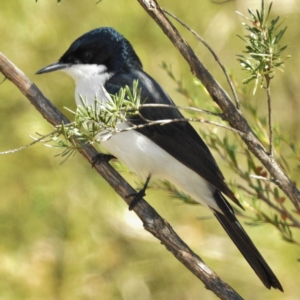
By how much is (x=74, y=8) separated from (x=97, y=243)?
→ 1011mm

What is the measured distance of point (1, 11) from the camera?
2.93m

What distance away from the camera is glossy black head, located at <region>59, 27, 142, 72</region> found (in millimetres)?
2381

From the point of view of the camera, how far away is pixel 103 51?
242 centimetres

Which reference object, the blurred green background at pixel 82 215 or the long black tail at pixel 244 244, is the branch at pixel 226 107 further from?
the blurred green background at pixel 82 215

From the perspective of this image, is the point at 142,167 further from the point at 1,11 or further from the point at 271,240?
the point at 1,11

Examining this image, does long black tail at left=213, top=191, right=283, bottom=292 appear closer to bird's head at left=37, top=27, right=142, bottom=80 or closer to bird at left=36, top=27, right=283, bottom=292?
bird at left=36, top=27, right=283, bottom=292

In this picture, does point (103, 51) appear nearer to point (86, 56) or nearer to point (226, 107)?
point (86, 56)

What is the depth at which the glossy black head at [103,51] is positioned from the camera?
2.38 m

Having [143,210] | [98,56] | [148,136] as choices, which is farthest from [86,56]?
[143,210]

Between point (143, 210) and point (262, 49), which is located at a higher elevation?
point (262, 49)

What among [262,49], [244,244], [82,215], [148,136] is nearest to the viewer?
[262,49]

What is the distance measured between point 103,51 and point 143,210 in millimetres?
850

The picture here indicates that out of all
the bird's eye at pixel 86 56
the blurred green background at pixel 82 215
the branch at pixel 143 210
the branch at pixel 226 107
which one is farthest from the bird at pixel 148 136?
the branch at pixel 226 107

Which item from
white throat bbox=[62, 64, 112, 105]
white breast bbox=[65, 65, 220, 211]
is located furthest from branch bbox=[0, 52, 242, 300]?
white throat bbox=[62, 64, 112, 105]
